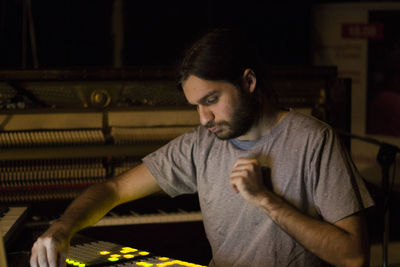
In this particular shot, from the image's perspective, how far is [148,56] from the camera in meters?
4.19

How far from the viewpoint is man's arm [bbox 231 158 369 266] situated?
1.75 m

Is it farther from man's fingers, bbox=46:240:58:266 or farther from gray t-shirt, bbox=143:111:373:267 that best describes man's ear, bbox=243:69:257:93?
man's fingers, bbox=46:240:58:266

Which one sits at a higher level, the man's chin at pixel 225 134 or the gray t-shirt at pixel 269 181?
the man's chin at pixel 225 134

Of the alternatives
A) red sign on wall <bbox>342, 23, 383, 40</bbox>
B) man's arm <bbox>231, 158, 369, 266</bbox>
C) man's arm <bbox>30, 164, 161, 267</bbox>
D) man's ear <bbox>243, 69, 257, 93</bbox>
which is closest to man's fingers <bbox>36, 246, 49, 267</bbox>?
man's arm <bbox>30, 164, 161, 267</bbox>

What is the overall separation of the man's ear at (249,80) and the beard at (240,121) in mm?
34

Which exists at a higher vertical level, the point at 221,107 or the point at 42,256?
the point at 221,107

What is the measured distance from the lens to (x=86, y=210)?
209 centimetres

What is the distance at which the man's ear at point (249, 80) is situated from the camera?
2.00m

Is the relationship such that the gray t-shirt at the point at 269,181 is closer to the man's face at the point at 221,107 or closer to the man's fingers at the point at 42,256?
the man's face at the point at 221,107

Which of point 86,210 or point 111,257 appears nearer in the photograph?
Result: point 111,257

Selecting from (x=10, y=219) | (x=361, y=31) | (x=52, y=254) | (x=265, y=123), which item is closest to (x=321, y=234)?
(x=265, y=123)

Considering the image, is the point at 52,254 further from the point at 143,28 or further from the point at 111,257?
the point at 143,28

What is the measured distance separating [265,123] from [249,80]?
0.53 ft

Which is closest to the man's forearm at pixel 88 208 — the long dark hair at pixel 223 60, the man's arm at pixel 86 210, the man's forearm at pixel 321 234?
the man's arm at pixel 86 210
